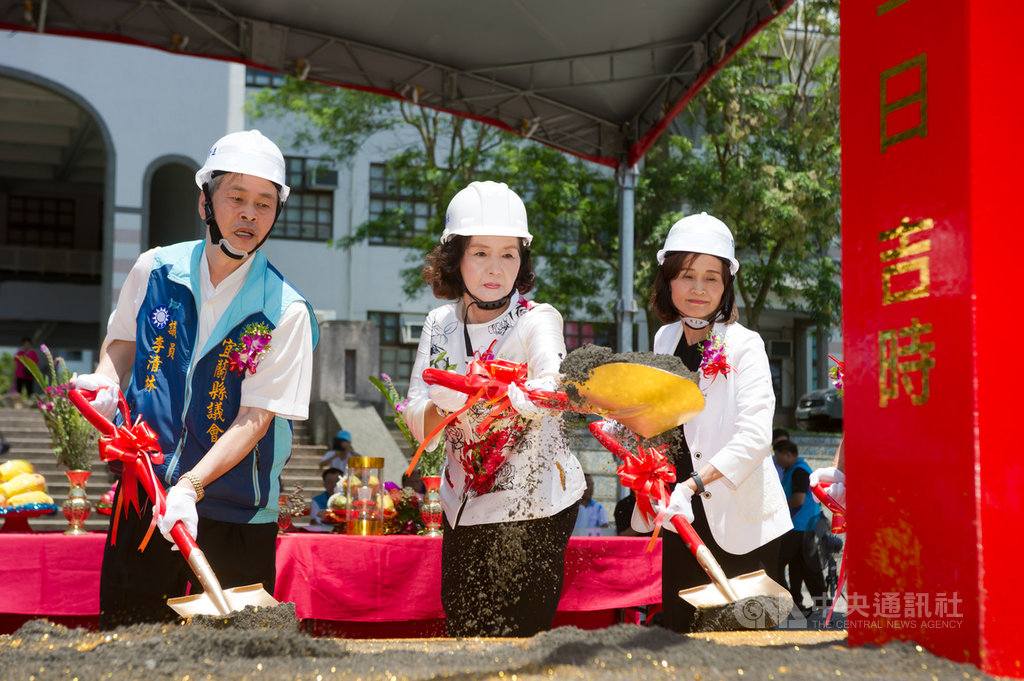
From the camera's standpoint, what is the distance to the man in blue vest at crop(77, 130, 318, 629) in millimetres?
2730

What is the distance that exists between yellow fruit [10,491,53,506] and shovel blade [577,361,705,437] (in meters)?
3.45

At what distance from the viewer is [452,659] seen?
203cm

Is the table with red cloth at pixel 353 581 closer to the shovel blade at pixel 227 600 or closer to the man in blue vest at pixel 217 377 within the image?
the man in blue vest at pixel 217 377

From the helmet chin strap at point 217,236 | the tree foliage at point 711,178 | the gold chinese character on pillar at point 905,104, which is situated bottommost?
the helmet chin strap at point 217,236

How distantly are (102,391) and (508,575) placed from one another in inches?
48.6

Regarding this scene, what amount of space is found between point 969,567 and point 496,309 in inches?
67.1

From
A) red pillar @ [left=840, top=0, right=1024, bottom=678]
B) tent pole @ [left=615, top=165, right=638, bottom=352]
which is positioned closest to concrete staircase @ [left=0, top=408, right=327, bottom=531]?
tent pole @ [left=615, top=165, right=638, bottom=352]

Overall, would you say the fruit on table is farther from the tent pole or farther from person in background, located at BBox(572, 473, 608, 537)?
the tent pole

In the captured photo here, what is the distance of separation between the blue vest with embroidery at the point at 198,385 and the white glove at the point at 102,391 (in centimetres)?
7

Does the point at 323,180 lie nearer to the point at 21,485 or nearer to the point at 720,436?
the point at 21,485

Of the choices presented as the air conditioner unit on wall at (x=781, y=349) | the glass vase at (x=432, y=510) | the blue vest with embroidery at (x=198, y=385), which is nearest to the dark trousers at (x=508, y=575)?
the blue vest with embroidery at (x=198, y=385)

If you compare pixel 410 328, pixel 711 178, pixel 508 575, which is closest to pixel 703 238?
pixel 508 575

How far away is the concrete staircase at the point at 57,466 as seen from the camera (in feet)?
33.9

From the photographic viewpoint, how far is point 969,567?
175 cm
